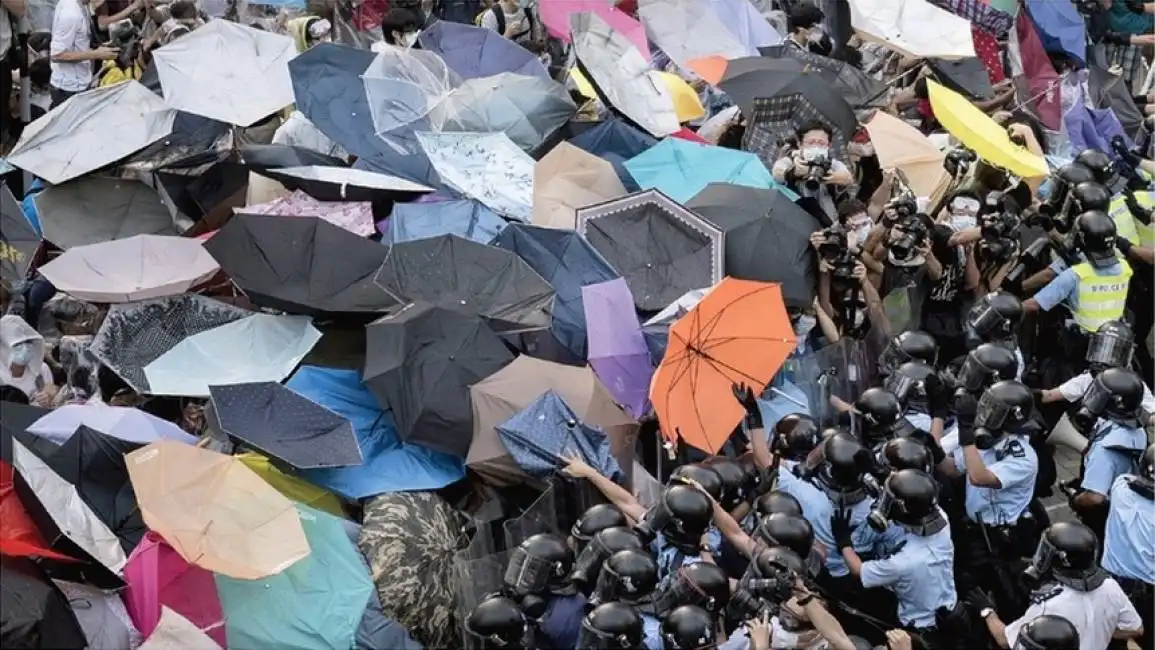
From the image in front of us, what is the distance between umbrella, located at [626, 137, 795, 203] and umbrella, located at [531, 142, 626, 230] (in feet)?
0.77

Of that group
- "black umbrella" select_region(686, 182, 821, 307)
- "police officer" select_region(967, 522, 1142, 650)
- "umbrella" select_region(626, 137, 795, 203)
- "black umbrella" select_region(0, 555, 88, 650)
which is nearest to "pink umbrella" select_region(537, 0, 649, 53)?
"umbrella" select_region(626, 137, 795, 203)

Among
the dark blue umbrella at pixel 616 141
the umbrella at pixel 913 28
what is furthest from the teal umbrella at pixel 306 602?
the umbrella at pixel 913 28

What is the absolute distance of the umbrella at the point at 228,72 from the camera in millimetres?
10125

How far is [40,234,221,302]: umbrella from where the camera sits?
8883 millimetres

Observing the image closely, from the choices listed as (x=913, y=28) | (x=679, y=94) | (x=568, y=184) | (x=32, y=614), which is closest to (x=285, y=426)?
(x=32, y=614)

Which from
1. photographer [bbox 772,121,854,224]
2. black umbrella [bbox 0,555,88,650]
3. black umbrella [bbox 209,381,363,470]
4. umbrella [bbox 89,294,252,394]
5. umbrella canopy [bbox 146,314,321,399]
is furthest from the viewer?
photographer [bbox 772,121,854,224]

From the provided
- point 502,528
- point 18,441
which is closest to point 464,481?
point 502,528

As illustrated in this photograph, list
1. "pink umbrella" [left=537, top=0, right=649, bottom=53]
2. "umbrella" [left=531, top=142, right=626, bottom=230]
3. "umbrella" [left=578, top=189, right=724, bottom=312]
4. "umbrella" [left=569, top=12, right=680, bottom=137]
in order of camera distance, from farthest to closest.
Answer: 1. "pink umbrella" [left=537, top=0, right=649, bottom=53]
2. "umbrella" [left=569, top=12, right=680, bottom=137]
3. "umbrella" [left=531, top=142, right=626, bottom=230]
4. "umbrella" [left=578, top=189, right=724, bottom=312]

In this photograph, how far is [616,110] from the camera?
1064cm

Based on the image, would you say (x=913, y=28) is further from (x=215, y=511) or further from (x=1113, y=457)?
(x=215, y=511)

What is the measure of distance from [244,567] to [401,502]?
4.12 feet

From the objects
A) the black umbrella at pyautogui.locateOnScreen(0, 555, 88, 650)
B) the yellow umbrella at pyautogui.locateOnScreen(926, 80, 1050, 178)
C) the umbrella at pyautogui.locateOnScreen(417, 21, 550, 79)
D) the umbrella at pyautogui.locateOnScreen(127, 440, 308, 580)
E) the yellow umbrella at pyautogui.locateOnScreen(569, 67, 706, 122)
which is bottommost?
the yellow umbrella at pyautogui.locateOnScreen(569, 67, 706, 122)

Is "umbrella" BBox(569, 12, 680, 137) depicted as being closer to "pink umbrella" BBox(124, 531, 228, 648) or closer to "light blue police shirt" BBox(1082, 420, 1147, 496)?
"light blue police shirt" BBox(1082, 420, 1147, 496)

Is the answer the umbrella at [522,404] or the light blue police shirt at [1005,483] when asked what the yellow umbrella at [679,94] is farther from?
the light blue police shirt at [1005,483]
